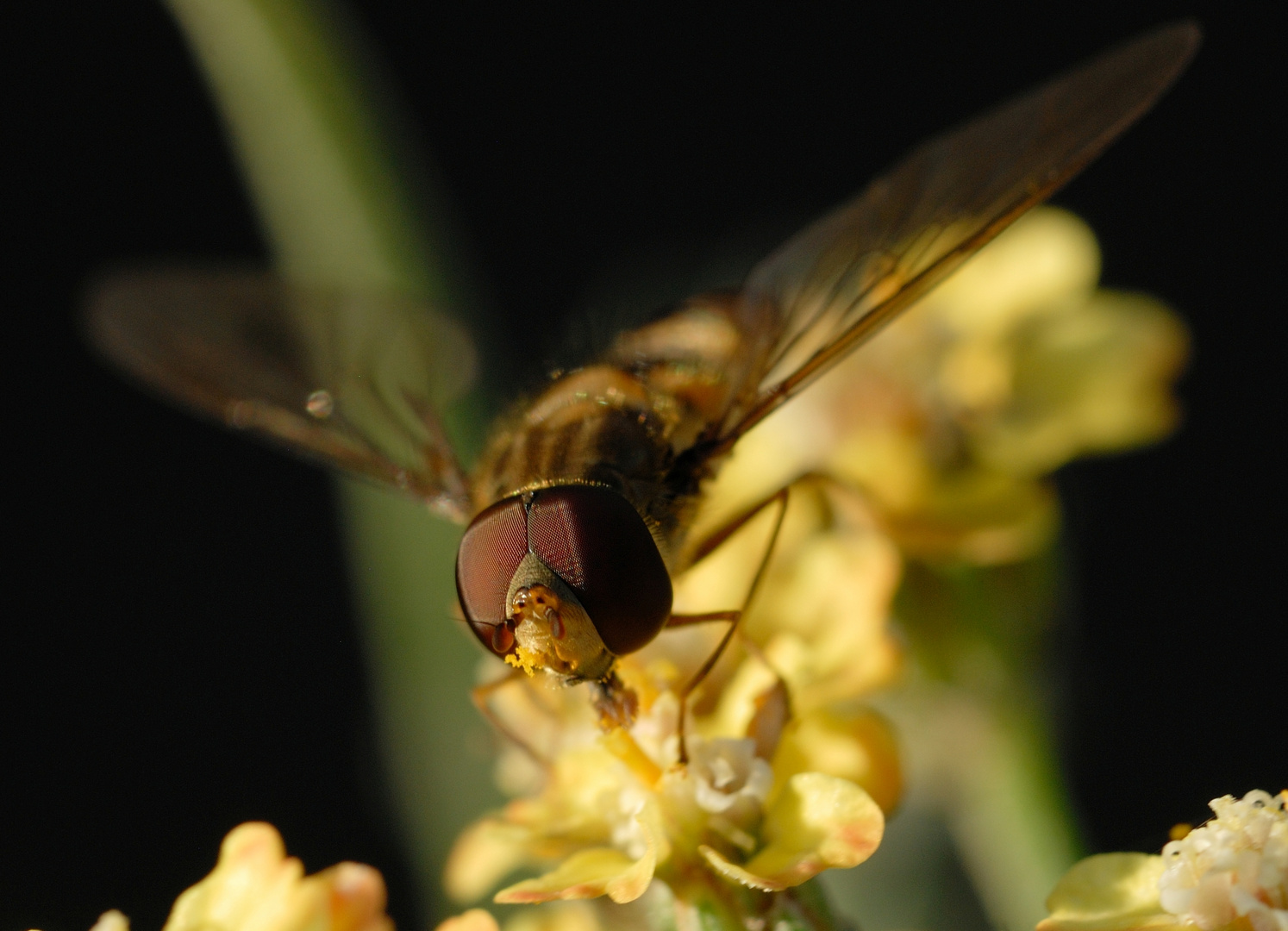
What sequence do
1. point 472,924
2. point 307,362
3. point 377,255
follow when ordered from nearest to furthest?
1. point 472,924
2. point 307,362
3. point 377,255

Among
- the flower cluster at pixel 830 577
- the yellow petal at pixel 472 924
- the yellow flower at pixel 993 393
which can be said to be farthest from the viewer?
the yellow flower at pixel 993 393

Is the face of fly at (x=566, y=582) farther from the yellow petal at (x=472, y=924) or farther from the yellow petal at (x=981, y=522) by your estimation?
the yellow petal at (x=981, y=522)

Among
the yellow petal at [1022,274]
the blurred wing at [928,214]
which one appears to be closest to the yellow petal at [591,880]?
the blurred wing at [928,214]

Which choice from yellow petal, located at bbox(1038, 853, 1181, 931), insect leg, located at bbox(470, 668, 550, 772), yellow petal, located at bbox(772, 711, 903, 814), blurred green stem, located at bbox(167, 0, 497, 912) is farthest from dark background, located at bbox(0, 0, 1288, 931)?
yellow petal, located at bbox(1038, 853, 1181, 931)

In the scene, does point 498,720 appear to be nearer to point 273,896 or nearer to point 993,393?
point 273,896

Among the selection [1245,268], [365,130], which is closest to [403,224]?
[365,130]

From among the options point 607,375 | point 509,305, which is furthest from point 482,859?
point 509,305

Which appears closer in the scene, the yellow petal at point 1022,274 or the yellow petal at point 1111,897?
the yellow petal at point 1111,897
